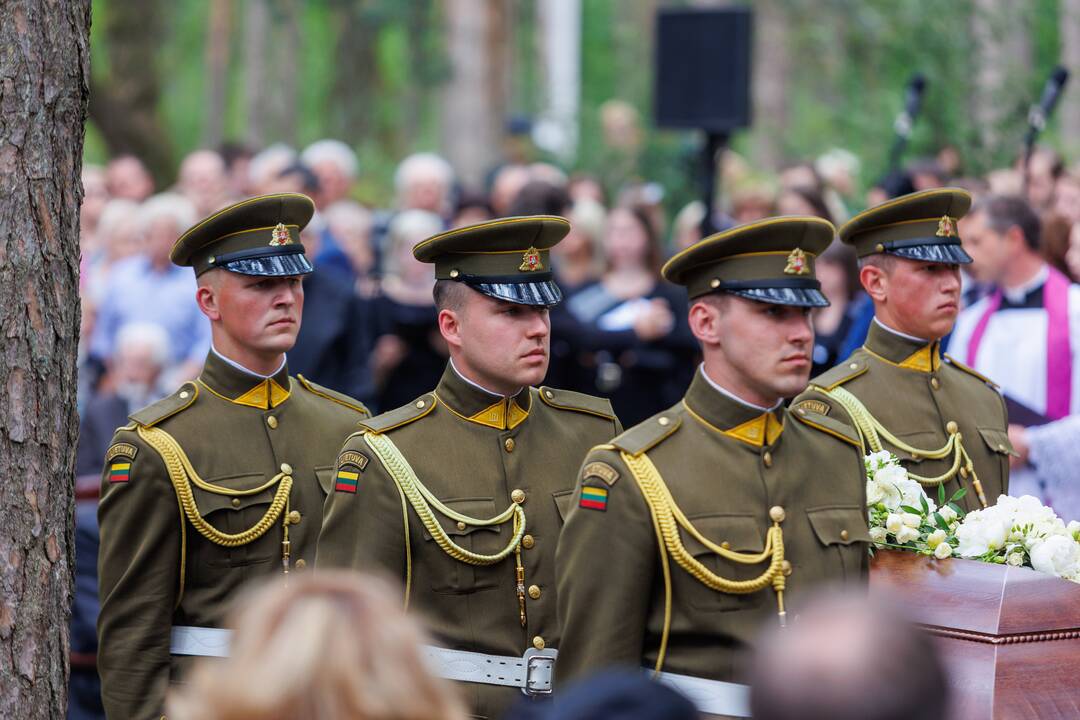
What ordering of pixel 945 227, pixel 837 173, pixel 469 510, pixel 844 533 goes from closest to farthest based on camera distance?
pixel 844 533
pixel 469 510
pixel 945 227
pixel 837 173

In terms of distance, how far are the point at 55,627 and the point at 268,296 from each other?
1196 mm

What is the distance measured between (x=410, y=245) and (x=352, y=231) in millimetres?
1547

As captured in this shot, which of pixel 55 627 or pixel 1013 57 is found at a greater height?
pixel 1013 57

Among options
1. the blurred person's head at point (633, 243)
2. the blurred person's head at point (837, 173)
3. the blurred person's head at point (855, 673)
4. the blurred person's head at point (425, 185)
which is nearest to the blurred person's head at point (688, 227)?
the blurred person's head at point (837, 173)

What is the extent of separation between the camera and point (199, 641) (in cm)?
467

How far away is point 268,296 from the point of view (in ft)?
16.1

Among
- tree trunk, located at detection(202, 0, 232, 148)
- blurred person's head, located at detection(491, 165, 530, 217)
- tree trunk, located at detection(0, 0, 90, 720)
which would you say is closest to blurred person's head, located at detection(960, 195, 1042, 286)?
tree trunk, located at detection(0, 0, 90, 720)

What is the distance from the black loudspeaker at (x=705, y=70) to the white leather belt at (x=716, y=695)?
684 cm

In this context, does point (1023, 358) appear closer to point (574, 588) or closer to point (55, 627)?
point (574, 588)

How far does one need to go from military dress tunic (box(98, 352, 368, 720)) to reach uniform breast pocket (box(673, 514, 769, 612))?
1246 mm

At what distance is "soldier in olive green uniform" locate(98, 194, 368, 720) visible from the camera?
15.1 feet

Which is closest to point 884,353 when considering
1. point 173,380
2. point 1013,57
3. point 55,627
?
point 55,627

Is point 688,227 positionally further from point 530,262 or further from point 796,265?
point 796,265

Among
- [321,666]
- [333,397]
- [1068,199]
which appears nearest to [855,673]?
[321,666]
